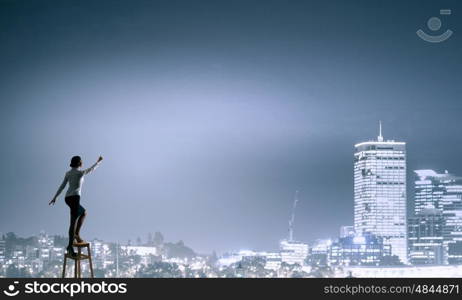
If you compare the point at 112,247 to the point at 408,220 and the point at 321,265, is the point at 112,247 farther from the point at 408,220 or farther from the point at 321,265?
the point at 408,220

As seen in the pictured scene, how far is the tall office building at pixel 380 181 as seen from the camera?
154750 mm

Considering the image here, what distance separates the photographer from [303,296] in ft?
24.7

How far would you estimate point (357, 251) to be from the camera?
134 metres

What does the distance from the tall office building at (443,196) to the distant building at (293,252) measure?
2442 cm

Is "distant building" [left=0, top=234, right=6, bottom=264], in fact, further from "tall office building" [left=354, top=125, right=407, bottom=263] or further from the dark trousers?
the dark trousers

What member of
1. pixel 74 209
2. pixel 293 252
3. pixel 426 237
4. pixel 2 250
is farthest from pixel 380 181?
pixel 74 209

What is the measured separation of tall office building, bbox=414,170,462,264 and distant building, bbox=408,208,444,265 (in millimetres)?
1202

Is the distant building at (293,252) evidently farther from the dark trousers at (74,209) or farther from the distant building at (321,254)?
the dark trousers at (74,209)

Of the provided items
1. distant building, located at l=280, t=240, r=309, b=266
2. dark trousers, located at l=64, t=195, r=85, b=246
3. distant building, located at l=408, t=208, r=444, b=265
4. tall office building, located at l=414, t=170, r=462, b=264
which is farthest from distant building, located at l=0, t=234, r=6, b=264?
dark trousers, located at l=64, t=195, r=85, b=246

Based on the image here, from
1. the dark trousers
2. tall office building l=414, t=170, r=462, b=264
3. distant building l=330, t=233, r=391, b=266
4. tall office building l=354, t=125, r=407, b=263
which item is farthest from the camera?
tall office building l=354, t=125, r=407, b=263

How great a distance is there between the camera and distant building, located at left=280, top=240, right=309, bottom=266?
139 meters

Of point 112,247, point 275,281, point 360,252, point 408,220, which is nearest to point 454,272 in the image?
point 360,252

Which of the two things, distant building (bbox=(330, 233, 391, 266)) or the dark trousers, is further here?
distant building (bbox=(330, 233, 391, 266))

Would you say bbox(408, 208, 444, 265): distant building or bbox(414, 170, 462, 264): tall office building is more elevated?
bbox(414, 170, 462, 264): tall office building
